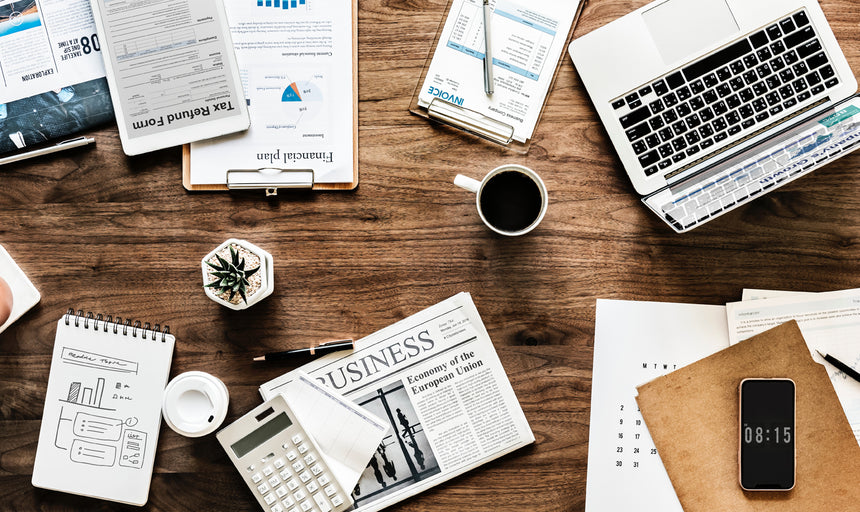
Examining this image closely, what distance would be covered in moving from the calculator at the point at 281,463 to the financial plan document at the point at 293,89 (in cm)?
36

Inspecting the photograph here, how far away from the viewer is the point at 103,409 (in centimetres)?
99

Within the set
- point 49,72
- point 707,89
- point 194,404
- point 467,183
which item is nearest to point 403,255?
point 467,183

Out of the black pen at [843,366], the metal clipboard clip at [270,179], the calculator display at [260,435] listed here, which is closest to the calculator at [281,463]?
the calculator display at [260,435]

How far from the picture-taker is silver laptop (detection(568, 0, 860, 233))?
912mm

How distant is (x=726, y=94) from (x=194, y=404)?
883 millimetres

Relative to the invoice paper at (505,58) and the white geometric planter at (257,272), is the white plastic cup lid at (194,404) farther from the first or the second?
the invoice paper at (505,58)

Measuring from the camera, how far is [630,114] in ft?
3.09

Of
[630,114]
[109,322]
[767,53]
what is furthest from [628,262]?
[109,322]

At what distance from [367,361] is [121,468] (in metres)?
0.40

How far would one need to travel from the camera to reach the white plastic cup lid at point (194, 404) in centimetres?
94

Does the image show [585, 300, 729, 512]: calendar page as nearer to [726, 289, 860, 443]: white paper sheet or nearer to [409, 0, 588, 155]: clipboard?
[726, 289, 860, 443]: white paper sheet

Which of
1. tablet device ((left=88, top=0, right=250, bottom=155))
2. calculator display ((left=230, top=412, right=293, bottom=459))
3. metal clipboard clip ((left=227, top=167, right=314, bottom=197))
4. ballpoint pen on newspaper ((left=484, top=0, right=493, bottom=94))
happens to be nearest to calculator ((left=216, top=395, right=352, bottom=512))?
calculator display ((left=230, top=412, right=293, bottom=459))

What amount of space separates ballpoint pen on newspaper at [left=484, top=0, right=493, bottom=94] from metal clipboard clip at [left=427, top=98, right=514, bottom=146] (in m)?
0.04

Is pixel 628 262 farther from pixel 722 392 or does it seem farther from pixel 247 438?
pixel 247 438
